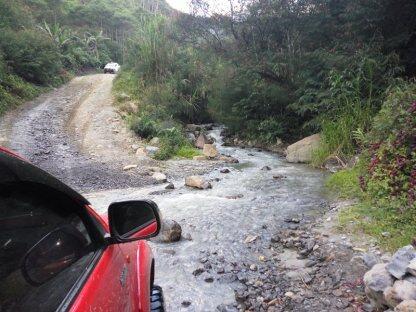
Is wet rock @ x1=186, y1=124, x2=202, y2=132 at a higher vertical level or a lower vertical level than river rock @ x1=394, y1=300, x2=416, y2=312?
lower

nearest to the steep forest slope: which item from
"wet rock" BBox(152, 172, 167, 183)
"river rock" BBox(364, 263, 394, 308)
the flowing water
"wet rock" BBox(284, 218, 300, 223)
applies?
"wet rock" BBox(152, 172, 167, 183)

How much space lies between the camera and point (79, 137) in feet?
40.4

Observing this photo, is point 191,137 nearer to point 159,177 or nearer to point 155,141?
point 155,141

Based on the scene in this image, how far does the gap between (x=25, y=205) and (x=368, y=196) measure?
17.9ft

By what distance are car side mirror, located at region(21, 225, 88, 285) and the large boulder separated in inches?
374

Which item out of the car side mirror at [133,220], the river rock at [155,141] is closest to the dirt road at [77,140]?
the river rock at [155,141]

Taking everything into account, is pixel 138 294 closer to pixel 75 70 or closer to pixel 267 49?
pixel 267 49

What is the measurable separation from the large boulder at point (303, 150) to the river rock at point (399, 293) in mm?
7709

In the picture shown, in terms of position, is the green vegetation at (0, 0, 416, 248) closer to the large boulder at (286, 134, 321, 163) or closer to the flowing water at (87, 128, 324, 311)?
the large boulder at (286, 134, 321, 163)

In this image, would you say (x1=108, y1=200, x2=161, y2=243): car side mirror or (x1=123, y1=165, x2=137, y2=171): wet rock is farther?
(x1=123, y1=165, x2=137, y2=171): wet rock

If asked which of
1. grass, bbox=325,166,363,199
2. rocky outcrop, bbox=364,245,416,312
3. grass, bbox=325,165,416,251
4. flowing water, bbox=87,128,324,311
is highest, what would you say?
rocky outcrop, bbox=364,245,416,312

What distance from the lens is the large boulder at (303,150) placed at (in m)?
10.6

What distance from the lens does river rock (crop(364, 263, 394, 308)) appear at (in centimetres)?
307

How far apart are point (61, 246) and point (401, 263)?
8.51 ft
